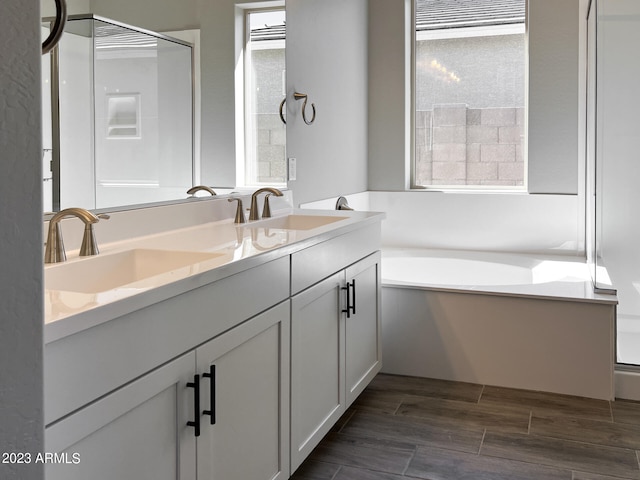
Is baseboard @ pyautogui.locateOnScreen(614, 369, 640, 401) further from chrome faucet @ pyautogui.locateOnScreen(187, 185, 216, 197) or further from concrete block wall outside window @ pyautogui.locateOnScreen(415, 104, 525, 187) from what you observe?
chrome faucet @ pyautogui.locateOnScreen(187, 185, 216, 197)

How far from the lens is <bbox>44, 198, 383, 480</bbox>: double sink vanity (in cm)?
106

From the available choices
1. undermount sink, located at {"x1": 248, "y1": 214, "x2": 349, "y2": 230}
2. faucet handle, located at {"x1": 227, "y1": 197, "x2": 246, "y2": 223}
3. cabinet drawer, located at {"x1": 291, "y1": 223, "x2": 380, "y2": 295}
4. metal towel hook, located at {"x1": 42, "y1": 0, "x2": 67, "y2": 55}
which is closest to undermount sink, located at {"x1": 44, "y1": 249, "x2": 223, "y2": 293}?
cabinet drawer, located at {"x1": 291, "y1": 223, "x2": 380, "y2": 295}

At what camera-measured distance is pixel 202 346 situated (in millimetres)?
1401

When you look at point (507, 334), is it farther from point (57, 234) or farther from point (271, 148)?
point (57, 234)

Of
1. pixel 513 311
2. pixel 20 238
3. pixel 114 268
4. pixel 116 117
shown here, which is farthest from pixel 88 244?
pixel 513 311

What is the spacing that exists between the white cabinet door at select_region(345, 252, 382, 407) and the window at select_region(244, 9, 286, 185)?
0.57m

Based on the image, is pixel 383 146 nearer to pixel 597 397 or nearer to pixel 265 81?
pixel 265 81

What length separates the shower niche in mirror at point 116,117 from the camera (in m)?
1.64

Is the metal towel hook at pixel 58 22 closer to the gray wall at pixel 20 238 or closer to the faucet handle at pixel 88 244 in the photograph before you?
the faucet handle at pixel 88 244

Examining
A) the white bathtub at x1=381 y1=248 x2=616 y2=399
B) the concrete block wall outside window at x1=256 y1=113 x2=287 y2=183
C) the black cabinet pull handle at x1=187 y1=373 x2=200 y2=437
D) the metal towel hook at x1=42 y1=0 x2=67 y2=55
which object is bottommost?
the white bathtub at x1=381 y1=248 x2=616 y2=399

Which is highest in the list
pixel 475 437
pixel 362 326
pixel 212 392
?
pixel 212 392

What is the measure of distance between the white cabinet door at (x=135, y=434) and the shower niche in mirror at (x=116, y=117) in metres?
0.63

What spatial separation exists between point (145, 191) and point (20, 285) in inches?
55.5

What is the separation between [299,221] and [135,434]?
158 cm
